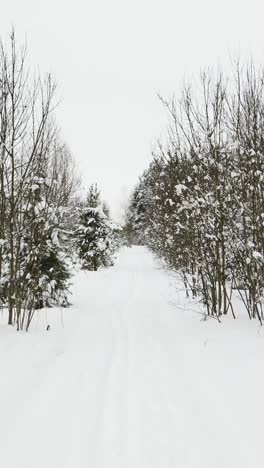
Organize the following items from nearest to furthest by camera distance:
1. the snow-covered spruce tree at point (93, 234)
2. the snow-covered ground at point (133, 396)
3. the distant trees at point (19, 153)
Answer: the snow-covered ground at point (133, 396) → the distant trees at point (19, 153) → the snow-covered spruce tree at point (93, 234)

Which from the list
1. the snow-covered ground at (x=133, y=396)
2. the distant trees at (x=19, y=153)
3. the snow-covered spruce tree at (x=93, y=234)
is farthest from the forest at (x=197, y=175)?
the snow-covered spruce tree at (x=93, y=234)

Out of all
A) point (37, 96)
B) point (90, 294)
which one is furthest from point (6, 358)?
point (90, 294)

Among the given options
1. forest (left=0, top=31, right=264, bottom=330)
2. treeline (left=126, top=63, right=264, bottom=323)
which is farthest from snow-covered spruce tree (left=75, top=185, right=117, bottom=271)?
treeline (left=126, top=63, right=264, bottom=323)

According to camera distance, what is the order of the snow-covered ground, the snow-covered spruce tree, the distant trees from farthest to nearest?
1. the snow-covered spruce tree
2. the distant trees
3. the snow-covered ground

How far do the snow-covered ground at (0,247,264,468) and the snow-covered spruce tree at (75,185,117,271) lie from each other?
50.1 ft

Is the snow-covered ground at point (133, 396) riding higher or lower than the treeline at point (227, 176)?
lower

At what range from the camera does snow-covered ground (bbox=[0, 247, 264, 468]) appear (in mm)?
3311

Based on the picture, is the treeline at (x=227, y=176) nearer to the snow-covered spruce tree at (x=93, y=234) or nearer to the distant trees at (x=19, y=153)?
the distant trees at (x=19, y=153)

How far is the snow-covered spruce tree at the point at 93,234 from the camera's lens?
23.8 m

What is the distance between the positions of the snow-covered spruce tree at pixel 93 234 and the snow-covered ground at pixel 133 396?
15.3 meters

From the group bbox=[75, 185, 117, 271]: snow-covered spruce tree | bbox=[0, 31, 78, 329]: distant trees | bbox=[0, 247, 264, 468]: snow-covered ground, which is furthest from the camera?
bbox=[75, 185, 117, 271]: snow-covered spruce tree

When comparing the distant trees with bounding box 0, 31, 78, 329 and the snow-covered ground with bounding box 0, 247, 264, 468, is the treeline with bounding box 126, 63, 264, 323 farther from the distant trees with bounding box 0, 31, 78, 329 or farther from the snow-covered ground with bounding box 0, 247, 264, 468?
the distant trees with bounding box 0, 31, 78, 329

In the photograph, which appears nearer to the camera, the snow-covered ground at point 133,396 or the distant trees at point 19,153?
the snow-covered ground at point 133,396

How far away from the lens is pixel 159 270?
2555 centimetres
